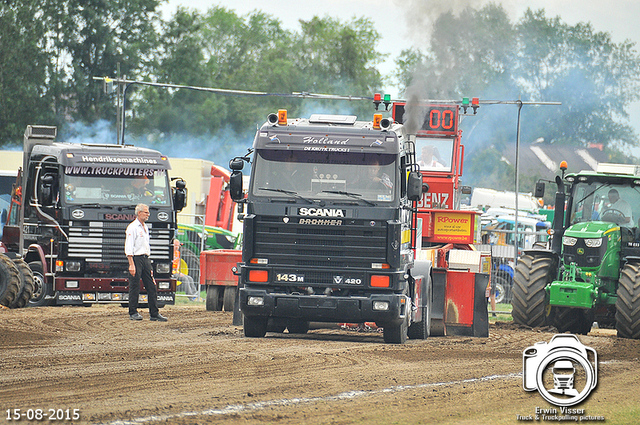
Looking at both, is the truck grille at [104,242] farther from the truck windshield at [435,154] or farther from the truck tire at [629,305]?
the truck tire at [629,305]

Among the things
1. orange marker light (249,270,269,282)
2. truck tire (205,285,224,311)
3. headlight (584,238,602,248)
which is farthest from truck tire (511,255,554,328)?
truck tire (205,285,224,311)

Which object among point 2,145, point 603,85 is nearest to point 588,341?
point 2,145

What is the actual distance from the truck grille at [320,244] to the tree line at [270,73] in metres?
14.9

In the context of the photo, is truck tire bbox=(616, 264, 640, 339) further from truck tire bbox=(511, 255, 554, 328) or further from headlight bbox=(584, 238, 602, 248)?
truck tire bbox=(511, 255, 554, 328)

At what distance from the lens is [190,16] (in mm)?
58375

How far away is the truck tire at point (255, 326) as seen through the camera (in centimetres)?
1459

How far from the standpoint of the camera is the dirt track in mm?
8547

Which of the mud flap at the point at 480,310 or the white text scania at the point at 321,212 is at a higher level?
the white text scania at the point at 321,212

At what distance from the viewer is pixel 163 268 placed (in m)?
19.3

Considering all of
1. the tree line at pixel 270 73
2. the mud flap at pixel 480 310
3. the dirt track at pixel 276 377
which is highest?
the tree line at pixel 270 73

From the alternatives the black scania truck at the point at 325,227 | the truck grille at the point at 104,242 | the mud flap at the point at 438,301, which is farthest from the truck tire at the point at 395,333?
the truck grille at the point at 104,242

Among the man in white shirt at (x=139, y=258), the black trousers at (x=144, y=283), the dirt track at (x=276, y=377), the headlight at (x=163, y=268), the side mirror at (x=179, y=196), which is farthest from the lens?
the side mirror at (x=179, y=196)

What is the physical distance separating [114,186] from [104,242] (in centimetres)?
111

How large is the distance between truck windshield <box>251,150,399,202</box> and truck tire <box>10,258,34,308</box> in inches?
292
